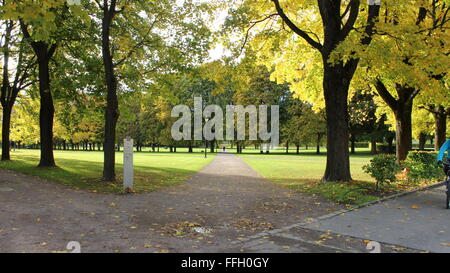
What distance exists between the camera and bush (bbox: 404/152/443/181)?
1400 cm

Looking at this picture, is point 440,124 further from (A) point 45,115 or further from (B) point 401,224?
(A) point 45,115

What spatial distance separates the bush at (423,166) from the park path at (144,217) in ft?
19.3

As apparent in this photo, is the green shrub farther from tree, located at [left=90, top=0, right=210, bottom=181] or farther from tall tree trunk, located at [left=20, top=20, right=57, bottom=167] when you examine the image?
tall tree trunk, located at [left=20, top=20, right=57, bottom=167]

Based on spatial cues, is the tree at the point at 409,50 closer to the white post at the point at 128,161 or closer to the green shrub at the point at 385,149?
the white post at the point at 128,161

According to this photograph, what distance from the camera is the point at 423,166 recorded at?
14250 millimetres

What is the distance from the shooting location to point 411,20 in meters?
15.2

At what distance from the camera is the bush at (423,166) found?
14.0 m

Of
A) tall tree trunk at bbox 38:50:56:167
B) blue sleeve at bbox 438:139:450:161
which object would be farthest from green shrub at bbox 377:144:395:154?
tall tree trunk at bbox 38:50:56:167

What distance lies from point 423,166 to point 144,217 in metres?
12.1

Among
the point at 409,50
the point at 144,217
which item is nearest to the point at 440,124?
the point at 409,50
